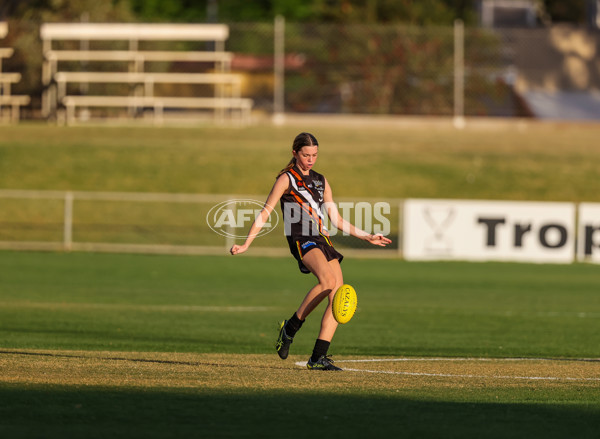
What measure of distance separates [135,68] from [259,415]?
96.9ft

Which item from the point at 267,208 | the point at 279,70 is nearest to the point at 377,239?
the point at 267,208

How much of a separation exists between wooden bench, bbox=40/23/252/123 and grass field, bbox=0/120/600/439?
3.47 feet

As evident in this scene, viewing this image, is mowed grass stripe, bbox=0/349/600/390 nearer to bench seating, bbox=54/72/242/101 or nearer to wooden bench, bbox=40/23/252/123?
bench seating, bbox=54/72/242/101

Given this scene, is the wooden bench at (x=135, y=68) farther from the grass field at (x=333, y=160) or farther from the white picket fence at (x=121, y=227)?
the white picket fence at (x=121, y=227)

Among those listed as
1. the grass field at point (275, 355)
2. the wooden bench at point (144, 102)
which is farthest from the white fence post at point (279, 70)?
the grass field at point (275, 355)

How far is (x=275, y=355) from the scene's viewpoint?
11.4 m

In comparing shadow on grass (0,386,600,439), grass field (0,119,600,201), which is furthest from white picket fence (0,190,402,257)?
shadow on grass (0,386,600,439)

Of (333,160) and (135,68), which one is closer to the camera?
(333,160)

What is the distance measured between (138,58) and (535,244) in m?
15.3

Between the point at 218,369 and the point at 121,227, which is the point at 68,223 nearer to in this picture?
the point at 121,227

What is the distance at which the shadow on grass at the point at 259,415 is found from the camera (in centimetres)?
669

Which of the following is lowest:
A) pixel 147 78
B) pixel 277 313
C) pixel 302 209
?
pixel 277 313

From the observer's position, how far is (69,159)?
33.3 meters

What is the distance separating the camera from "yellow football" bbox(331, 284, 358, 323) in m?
8.98
